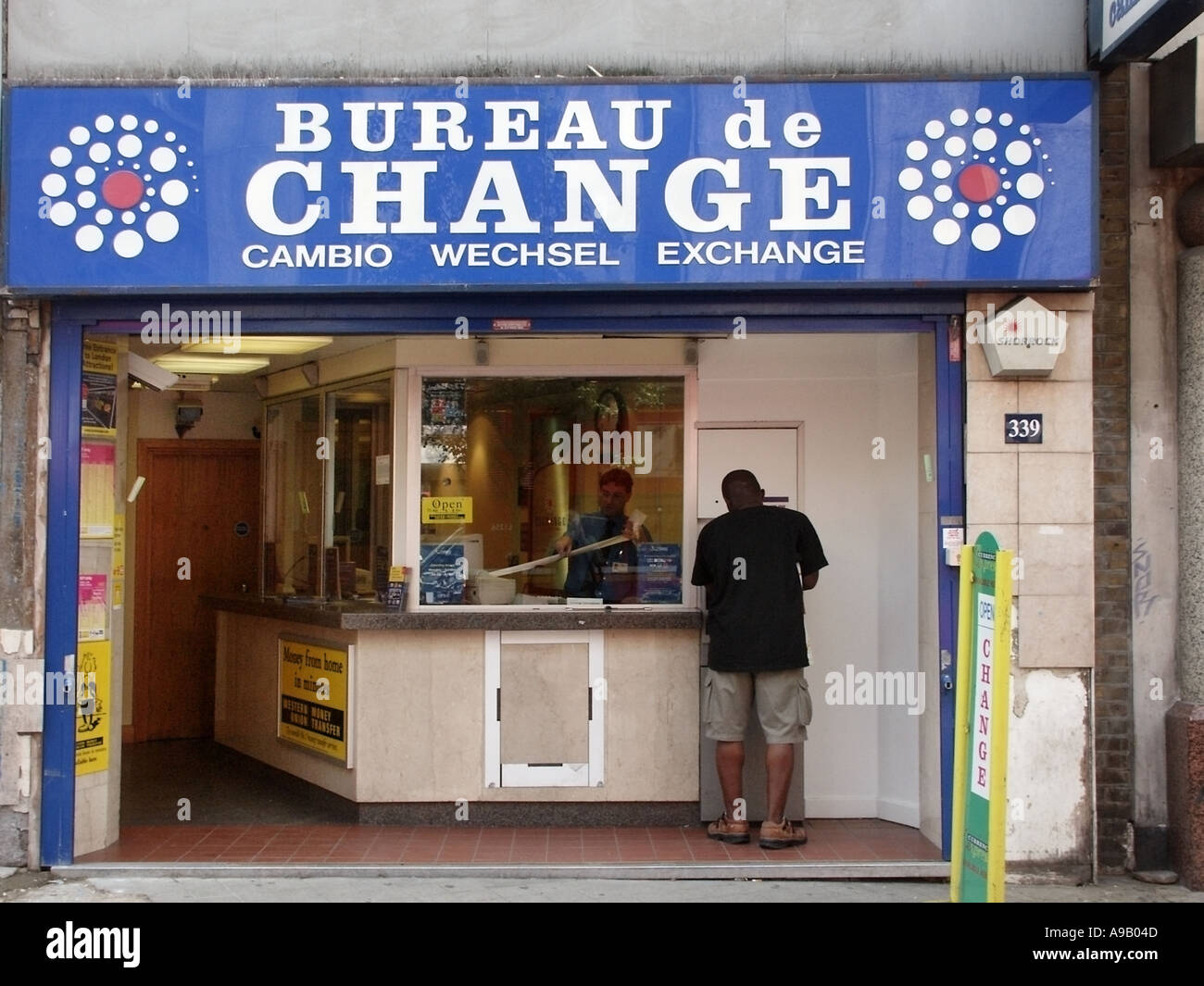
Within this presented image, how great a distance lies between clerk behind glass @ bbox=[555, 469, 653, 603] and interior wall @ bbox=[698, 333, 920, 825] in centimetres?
69

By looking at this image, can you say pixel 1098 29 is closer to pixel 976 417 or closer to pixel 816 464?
pixel 976 417

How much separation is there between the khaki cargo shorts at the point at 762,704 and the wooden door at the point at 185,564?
429cm

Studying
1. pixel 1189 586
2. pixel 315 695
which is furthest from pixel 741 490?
pixel 315 695

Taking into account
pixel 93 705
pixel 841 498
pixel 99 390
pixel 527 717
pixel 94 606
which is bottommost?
pixel 527 717

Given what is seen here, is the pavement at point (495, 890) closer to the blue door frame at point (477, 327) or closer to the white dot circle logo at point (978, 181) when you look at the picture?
the blue door frame at point (477, 327)

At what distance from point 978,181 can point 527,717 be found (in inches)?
146

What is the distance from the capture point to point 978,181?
638cm

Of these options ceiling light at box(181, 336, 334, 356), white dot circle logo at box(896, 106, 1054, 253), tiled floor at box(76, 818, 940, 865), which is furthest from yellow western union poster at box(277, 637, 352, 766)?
white dot circle logo at box(896, 106, 1054, 253)

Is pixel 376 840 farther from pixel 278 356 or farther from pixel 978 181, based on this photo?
pixel 978 181

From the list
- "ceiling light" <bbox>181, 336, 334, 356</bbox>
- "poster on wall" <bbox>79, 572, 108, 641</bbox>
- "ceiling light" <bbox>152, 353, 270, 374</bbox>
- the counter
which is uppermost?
"ceiling light" <bbox>181, 336, 334, 356</bbox>

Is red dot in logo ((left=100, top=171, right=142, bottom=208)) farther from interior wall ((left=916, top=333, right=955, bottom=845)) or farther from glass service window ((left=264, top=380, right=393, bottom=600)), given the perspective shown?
interior wall ((left=916, top=333, right=955, bottom=845))

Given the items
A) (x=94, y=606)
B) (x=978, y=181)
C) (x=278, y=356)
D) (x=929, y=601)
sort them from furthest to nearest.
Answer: (x=278, y=356), (x=929, y=601), (x=94, y=606), (x=978, y=181)

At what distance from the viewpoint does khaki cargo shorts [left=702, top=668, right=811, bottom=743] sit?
684cm
